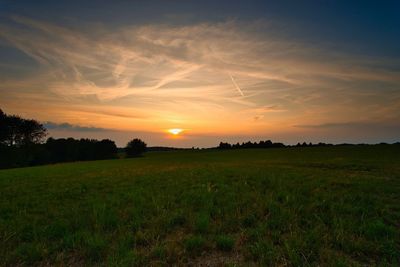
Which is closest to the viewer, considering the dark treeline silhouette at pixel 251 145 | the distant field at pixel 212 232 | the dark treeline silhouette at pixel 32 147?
the distant field at pixel 212 232

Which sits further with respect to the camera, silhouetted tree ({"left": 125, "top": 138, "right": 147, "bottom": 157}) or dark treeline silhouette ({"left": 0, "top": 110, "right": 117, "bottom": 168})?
silhouetted tree ({"left": 125, "top": 138, "right": 147, "bottom": 157})

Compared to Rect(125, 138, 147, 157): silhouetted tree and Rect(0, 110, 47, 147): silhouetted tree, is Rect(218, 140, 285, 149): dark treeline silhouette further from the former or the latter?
Rect(0, 110, 47, 147): silhouetted tree

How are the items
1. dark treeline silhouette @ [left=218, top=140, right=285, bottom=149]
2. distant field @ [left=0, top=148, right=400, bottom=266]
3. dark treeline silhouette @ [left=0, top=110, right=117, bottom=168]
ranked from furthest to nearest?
dark treeline silhouette @ [left=218, top=140, right=285, bottom=149], dark treeline silhouette @ [left=0, top=110, right=117, bottom=168], distant field @ [left=0, top=148, right=400, bottom=266]

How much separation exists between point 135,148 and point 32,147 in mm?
51841

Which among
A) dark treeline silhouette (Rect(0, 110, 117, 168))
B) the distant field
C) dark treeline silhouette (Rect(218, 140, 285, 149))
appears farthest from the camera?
dark treeline silhouette (Rect(218, 140, 285, 149))

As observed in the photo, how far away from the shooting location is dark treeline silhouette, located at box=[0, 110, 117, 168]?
247 feet

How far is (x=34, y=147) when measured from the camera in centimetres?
8631

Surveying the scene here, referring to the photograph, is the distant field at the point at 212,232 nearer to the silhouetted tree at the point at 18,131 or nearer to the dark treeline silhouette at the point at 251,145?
the silhouetted tree at the point at 18,131

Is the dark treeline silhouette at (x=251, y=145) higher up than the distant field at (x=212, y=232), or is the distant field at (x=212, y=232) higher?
the dark treeline silhouette at (x=251, y=145)

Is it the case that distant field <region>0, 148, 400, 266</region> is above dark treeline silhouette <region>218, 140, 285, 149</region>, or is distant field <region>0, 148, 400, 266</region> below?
below

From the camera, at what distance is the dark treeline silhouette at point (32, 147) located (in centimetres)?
7531

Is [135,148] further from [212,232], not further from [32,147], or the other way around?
[212,232]

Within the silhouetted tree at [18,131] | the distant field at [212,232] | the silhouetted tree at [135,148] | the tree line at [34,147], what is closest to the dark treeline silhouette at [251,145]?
the silhouetted tree at [135,148]

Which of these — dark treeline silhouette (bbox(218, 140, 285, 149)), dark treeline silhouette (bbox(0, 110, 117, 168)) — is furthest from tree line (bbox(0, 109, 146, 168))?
dark treeline silhouette (bbox(218, 140, 285, 149))
